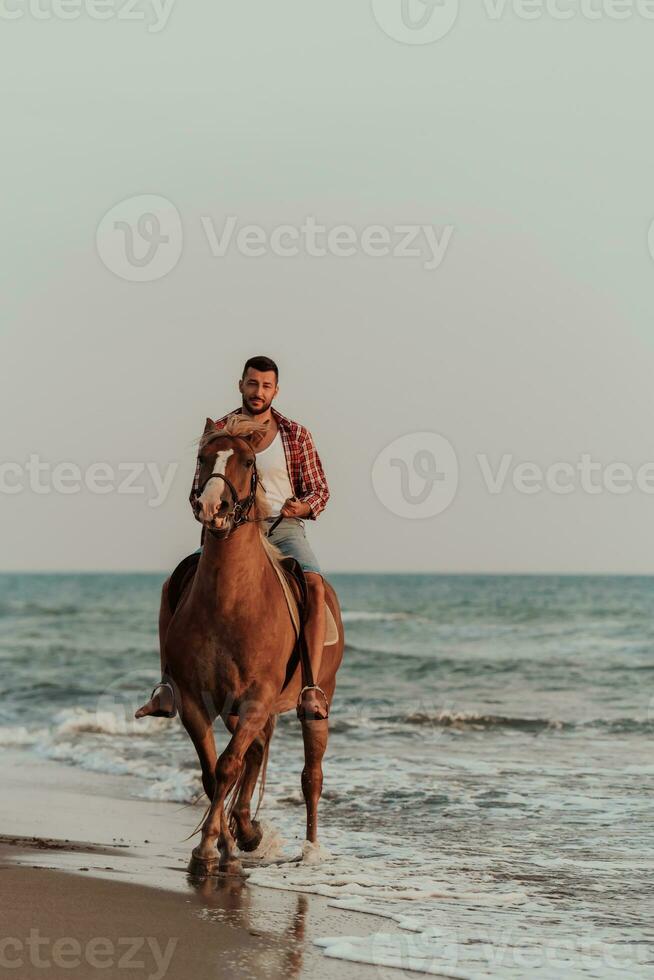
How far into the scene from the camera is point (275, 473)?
7.70 m

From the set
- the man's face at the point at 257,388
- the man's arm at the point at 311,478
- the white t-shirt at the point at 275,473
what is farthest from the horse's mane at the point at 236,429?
the man's arm at the point at 311,478

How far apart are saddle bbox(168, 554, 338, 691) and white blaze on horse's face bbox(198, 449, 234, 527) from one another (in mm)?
993

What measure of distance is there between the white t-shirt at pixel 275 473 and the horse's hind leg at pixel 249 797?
4.55 ft

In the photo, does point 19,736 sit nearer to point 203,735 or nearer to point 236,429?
point 203,735

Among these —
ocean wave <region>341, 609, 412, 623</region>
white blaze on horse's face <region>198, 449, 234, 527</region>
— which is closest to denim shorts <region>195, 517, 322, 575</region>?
white blaze on horse's face <region>198, 449, 234, 527</region>

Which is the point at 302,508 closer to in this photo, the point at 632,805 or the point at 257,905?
the point at 257,905

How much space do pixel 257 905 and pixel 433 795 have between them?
4.70 m

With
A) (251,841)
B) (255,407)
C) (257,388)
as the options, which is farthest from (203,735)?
(257,388)

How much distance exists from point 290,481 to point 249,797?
6.59ft

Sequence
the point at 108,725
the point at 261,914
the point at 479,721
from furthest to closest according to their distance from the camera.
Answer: the point at 479,721 → the point at 108,725 → the point at 261,914

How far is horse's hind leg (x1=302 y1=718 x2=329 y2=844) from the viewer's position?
7977mm

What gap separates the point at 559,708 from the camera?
61.2 feet

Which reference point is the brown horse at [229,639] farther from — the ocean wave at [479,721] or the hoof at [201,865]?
the ocean wave at [479,721]

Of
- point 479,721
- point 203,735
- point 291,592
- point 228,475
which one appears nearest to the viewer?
point 228,475
